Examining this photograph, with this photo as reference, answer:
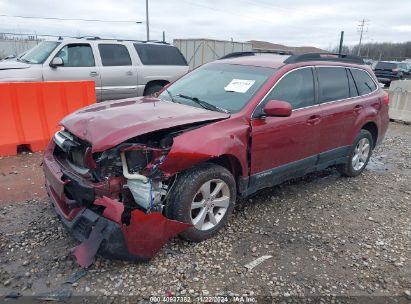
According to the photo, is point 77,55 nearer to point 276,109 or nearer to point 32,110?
point 32,110

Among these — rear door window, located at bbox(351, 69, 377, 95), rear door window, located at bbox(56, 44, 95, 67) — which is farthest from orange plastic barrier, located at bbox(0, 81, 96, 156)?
rear door window, located at bbox(351, 69, 377, 95)

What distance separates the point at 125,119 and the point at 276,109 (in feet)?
4.89

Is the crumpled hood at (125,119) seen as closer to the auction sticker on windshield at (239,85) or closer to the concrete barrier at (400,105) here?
the auction sticker on windshield at (239,85)

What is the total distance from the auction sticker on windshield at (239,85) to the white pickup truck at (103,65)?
→ 5365 millimetres

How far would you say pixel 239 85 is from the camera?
4086mm

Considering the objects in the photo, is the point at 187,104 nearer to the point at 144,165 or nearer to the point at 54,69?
the point at 144,165

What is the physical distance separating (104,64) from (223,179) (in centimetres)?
626

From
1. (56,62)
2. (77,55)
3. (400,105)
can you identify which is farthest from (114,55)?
(400,105)

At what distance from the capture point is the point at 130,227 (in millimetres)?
2914

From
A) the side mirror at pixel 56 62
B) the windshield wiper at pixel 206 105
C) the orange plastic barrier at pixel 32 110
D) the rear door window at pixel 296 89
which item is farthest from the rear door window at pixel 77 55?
the rear door window at pixel 296 89

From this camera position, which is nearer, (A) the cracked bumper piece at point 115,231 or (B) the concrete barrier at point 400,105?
(A) the cracked bumper piece at point 115,231

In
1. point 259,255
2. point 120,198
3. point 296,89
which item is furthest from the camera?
point 296,89

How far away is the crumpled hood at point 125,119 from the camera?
304 centimetres

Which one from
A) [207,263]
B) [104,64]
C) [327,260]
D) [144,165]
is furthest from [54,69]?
[327,260]
